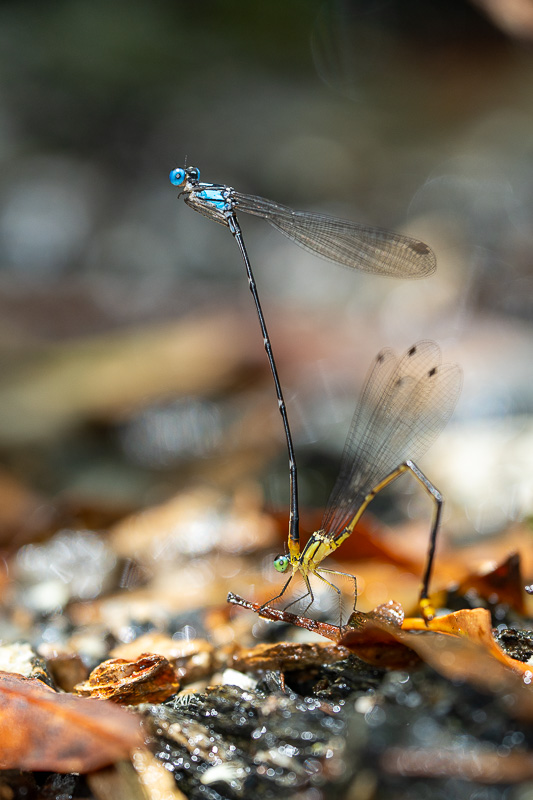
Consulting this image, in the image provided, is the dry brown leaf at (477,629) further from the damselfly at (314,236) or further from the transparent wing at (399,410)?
the damselfly at (314,236)

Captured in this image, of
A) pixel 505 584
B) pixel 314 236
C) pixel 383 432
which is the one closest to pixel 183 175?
pixel 314 236

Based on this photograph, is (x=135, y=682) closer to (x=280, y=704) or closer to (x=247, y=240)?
(x=280, y=704)

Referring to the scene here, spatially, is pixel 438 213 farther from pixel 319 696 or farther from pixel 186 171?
pixel 319 696

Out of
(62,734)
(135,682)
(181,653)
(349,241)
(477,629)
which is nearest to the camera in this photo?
(62,734)

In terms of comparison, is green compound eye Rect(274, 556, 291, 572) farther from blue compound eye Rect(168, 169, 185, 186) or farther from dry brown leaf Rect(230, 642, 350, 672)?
blue compound eye Rect(168, 169, 185, 186)

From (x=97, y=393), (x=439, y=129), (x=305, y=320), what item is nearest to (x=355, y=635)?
(x=97, y=393)

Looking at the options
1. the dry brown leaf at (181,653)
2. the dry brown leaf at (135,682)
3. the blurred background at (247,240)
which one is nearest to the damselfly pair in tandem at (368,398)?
the dry brown leaf at (181,653)
